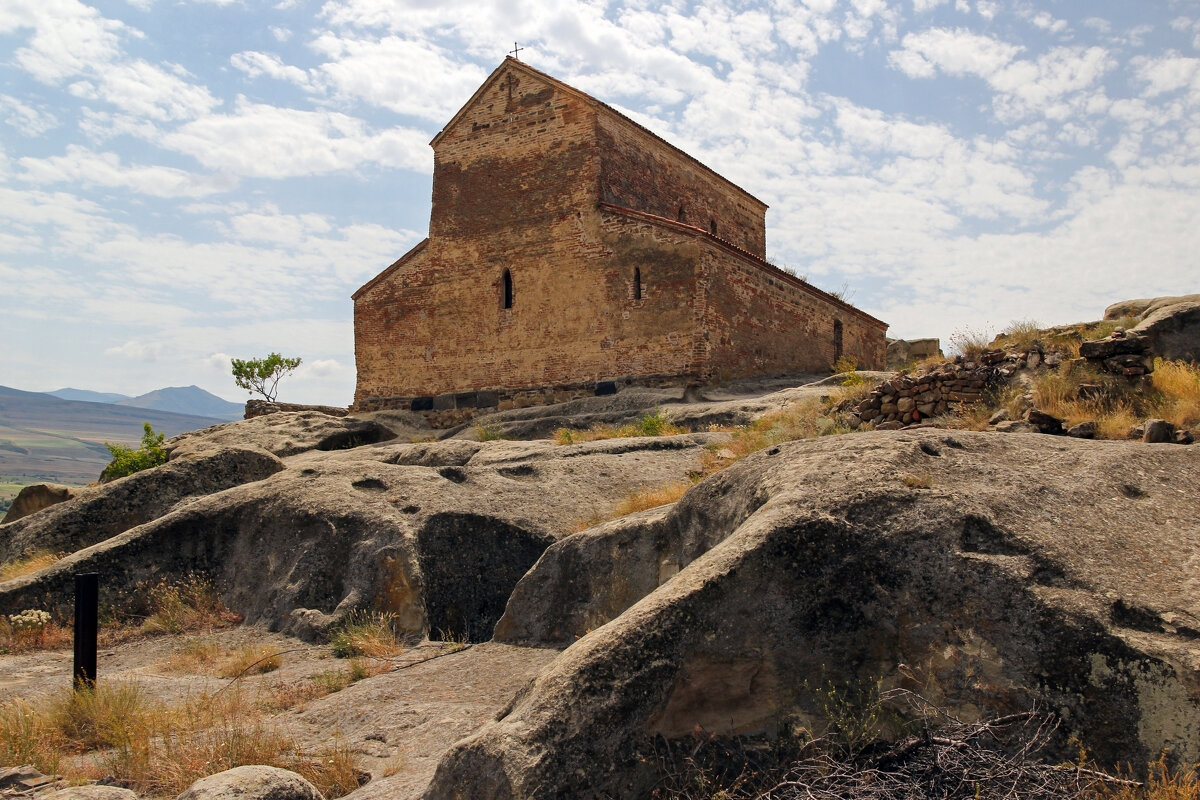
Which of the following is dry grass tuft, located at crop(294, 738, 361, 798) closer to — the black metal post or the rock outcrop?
the black metal post

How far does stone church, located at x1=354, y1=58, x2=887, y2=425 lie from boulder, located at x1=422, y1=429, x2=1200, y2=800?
41.2 feet

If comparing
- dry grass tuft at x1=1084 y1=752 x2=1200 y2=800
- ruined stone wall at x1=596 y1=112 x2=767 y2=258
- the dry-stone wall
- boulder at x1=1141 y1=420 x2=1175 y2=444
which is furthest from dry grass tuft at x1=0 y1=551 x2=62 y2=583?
ruined stone wall at x1=596 y1=112 x2=767 y2=258

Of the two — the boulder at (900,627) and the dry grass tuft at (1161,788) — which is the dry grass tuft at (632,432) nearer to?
the boulder at (900,627)

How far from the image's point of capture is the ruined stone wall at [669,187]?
66.3 ft

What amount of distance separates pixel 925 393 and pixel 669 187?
516 inches

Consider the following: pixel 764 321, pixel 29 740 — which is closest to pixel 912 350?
pixel 764 321

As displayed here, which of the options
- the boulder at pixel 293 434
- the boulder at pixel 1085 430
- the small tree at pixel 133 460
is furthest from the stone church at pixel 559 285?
the boulder at pixel 1085 430

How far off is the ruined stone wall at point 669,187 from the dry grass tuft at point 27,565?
12.5 metres

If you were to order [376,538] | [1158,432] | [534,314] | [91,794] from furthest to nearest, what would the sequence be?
[534,314], [376,538], [1158,432], [91,794]

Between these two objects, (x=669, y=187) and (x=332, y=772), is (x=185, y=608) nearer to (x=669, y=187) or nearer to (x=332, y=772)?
(x=332, y=772)

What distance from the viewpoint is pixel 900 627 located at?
4.93 m

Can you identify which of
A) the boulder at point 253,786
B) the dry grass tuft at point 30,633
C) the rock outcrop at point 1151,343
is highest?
the rock outcrop at point 1151,343

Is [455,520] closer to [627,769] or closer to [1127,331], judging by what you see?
[627,769]

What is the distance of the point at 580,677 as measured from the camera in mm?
4660
